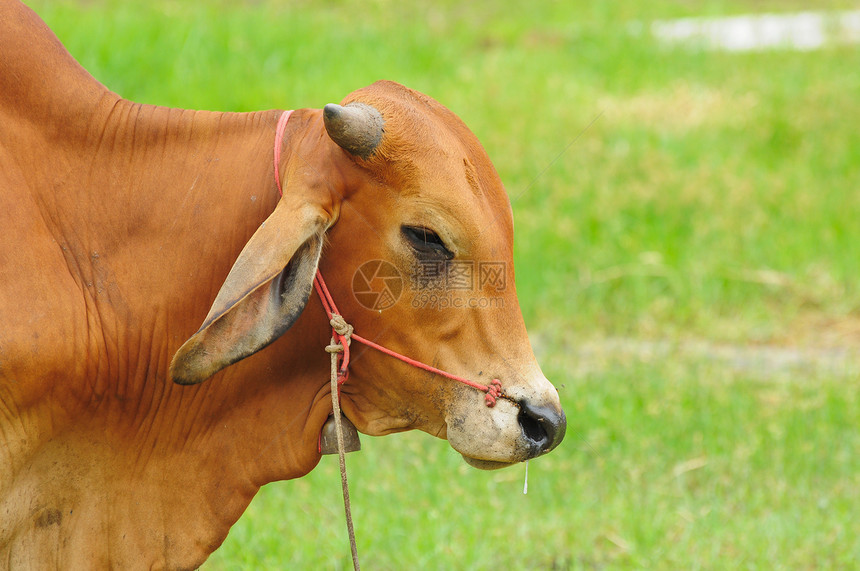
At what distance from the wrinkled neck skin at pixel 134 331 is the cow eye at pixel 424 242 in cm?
30

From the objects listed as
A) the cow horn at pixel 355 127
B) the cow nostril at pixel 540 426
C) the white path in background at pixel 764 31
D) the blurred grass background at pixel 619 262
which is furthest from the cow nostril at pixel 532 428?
the white path in background at pixel 764 31

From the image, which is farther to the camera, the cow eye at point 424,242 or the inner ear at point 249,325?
the cow eye at point 424,242

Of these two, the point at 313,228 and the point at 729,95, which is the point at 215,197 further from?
the point at 729,95

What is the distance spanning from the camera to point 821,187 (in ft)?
24.7

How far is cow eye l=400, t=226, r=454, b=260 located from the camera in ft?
7.94

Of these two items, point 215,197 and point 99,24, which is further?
point 99,24

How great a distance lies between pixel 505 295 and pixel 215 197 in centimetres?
77

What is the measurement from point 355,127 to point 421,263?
36 centimetres

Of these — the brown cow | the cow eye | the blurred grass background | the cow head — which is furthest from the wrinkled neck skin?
the blurred grass background

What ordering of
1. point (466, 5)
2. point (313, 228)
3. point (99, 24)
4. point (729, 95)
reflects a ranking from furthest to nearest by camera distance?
point (466, 5) < point (729, 95) < point (99, 24) < point (313, 228)

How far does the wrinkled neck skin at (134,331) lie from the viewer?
2438 millimetres

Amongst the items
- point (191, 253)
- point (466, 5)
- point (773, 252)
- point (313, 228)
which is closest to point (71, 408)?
point (191, 253)

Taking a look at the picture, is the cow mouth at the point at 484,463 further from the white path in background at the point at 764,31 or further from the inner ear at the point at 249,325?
the white path in background at the point at 764,31

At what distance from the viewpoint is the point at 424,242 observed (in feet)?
7.95
